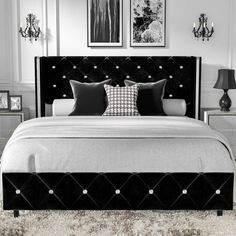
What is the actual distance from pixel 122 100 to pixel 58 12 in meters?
1.46

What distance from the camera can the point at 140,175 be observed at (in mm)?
3809

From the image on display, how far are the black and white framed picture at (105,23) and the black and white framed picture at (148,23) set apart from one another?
159 mm

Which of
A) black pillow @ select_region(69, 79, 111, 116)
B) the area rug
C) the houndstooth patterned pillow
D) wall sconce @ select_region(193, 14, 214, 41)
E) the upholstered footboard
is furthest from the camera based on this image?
wall sconce @ select_region(193, 14, 214, 41)

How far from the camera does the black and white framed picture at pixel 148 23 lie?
6133 mm

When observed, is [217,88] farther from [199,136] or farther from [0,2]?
[0,2]

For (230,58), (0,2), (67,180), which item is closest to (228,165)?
(67,180)

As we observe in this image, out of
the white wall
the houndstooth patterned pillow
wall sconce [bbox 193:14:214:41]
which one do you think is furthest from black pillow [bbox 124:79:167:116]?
wall sconce [bbox 193:14:214:41]

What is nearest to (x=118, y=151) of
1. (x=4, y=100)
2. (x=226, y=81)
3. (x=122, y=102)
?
(x=122, y=102)

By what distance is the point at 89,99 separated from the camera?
5.69 meters

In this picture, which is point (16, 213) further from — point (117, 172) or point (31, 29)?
point (31, 29)

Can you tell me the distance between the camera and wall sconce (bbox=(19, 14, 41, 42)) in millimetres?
6074

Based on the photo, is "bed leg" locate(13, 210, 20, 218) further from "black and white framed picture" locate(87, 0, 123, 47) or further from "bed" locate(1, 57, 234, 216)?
"black and white framed picture" locate(87, 0, 123, 47)

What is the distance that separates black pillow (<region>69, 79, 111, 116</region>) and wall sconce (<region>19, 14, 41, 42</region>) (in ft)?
2.83

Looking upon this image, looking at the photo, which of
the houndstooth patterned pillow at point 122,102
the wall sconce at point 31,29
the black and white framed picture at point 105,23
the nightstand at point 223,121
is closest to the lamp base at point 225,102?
the nightstand at point 223,121
